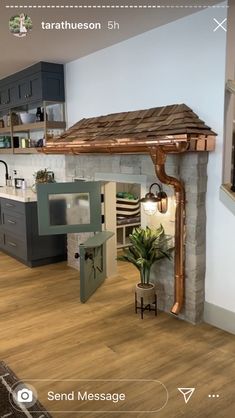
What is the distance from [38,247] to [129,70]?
8.42ft

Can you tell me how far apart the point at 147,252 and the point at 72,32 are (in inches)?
85.2

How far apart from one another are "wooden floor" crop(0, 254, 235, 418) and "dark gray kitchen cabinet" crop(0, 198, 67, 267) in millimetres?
835

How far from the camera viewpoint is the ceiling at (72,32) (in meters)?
2.80

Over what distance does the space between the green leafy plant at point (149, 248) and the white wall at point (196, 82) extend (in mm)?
424

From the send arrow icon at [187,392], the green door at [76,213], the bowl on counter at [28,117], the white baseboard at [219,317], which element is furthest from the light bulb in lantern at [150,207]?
the bowl on counter at [28,117]

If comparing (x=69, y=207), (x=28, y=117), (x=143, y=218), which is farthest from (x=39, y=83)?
(x=143, y=218)

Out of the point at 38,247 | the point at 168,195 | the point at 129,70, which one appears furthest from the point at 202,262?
the point at 38,247

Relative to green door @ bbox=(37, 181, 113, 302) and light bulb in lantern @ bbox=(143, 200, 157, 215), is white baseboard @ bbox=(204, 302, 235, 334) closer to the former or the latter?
light bulb in lantern @ bbox=(143, 200, 157, 215)

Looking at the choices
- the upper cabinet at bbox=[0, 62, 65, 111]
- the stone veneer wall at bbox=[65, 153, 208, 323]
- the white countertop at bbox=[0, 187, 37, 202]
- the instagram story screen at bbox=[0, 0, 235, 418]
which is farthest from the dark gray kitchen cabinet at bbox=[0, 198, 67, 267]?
the stone veneer wall at bbox=[65, 153, 208, 323]

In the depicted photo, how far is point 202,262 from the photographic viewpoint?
317 centimetres

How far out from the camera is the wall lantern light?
330 centimetres

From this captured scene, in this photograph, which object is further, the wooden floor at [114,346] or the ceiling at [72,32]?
the ceiling at [72,32]

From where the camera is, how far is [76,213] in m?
3.95

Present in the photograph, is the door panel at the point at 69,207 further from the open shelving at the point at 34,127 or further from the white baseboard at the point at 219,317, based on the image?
the white baseboard at the point at 219,317
